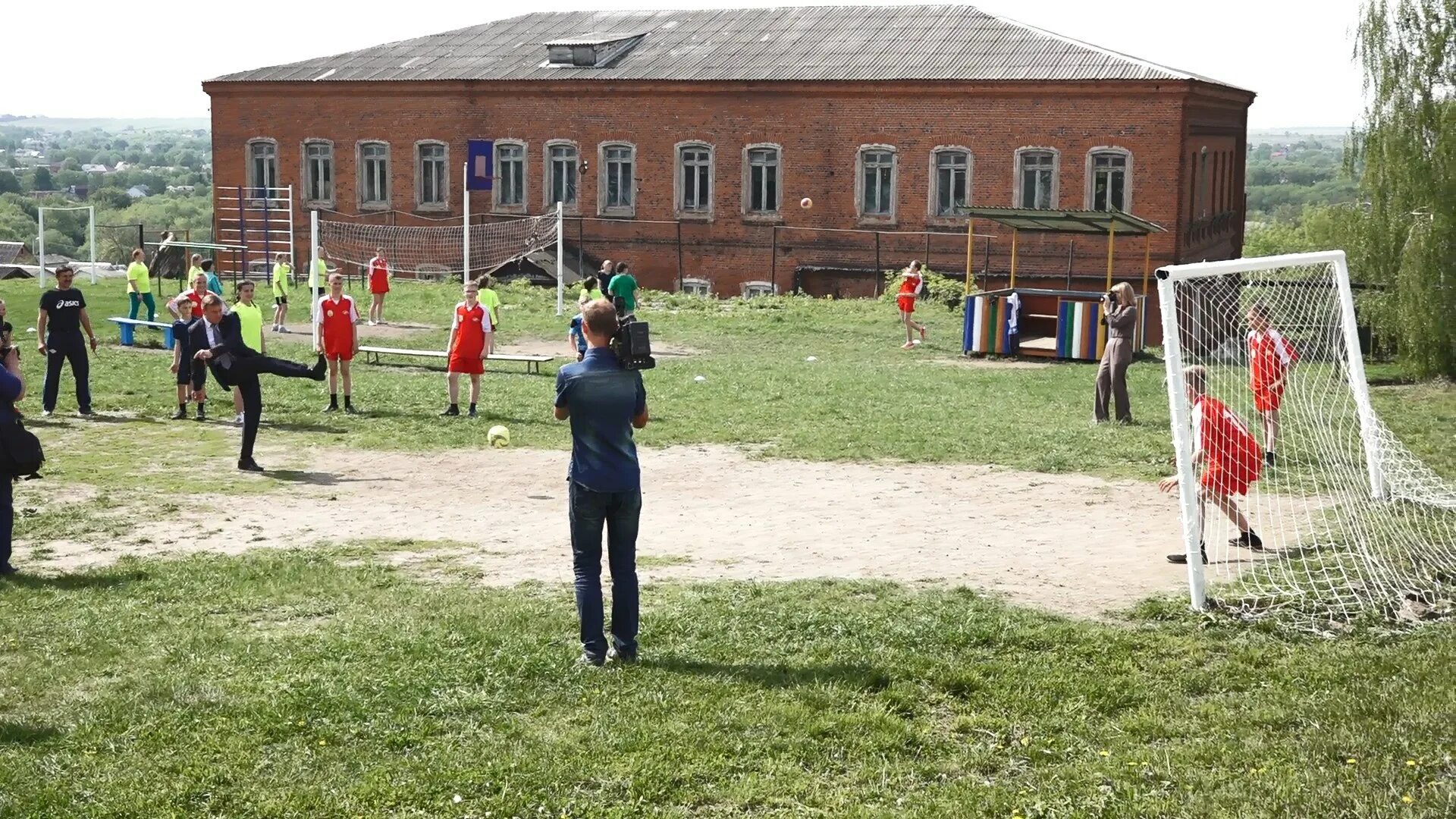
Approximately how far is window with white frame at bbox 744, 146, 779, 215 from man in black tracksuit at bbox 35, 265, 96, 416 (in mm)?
23254

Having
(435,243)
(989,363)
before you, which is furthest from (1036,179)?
(435,243)

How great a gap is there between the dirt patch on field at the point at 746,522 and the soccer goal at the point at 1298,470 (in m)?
0.53

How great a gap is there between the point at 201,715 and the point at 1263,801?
16.1 feet

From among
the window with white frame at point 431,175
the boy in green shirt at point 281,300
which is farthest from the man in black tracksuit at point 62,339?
the window with white frame at point 431,175

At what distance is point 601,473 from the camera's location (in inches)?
329

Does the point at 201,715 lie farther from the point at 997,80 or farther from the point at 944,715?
the point at 997,80

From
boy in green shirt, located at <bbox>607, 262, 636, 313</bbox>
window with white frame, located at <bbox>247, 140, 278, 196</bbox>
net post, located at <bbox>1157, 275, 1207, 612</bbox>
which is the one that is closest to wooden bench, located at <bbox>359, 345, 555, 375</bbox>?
boy in green shirt, located at <bbox>607, 262, 636, 313</bbox>

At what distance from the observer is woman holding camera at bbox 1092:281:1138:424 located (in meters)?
18.2

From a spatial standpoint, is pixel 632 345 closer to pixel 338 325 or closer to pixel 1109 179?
pixel 338 325

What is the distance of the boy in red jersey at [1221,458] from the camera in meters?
11.2

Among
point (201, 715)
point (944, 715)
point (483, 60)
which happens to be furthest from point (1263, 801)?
point (483, 60)

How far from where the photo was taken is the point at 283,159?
145 feet

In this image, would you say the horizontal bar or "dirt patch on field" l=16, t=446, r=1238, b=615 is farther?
"dirt patch on field" l=16, t=446, r=1238, b=615

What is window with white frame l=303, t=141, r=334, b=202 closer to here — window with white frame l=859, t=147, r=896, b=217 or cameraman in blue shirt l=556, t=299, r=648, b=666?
window with white frame l=859, t=147, r=896, b=217
